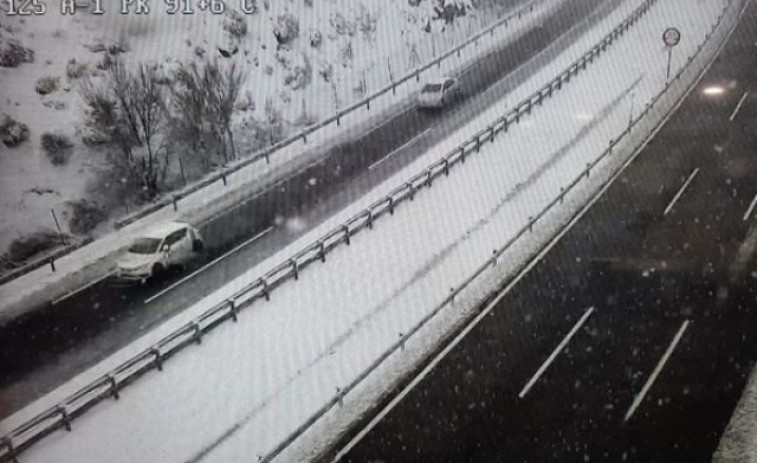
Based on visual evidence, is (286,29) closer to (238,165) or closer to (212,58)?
(212,58)

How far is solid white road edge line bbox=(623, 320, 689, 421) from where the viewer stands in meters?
15.3

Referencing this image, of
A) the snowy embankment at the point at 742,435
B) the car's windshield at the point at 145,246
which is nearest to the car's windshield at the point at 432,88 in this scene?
the car's windshield at the point at 145,246

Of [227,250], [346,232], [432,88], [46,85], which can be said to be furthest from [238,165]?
[432,88]

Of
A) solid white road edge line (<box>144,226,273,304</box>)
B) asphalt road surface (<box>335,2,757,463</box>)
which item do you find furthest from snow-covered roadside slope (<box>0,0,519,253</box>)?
asphalt road surface (<box>335,2,757,463</box>)

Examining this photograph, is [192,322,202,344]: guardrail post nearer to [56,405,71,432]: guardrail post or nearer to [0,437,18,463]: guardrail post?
[56,405,71,432]: guardrail post

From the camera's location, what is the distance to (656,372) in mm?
16344

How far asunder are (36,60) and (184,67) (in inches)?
284

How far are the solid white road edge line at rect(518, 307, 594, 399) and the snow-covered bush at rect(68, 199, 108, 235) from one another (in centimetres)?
2025

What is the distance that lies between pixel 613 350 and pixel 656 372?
1254mm

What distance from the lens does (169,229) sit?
24.0 metres

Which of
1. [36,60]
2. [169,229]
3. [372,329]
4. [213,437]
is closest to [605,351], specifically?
[372,329]

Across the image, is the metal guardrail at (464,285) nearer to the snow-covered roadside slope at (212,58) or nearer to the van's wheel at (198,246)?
the van's wheel at (198,246)

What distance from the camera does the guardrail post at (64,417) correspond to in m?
16.0

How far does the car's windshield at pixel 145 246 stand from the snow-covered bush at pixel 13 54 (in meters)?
16.9
